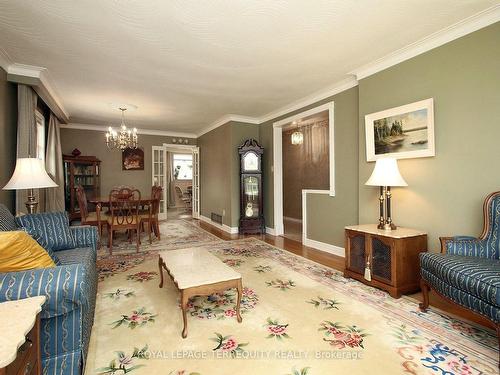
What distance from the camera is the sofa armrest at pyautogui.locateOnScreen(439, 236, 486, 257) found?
6.63ft

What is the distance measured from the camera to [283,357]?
1607mm

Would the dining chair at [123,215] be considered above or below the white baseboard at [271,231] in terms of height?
above

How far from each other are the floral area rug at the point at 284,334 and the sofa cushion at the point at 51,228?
60 cm

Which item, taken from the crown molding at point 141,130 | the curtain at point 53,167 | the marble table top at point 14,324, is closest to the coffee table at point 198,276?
the marble table top at point 14,324

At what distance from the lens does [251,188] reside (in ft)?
17.7

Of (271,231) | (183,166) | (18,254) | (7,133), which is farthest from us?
(183,166)

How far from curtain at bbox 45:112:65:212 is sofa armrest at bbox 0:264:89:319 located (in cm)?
387

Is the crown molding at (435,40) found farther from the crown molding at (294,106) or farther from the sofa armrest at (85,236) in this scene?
the sofa armrest at (85,236)

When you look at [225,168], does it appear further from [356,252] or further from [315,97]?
[356,252]

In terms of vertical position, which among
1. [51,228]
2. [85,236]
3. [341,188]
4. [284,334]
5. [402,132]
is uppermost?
[402,132]

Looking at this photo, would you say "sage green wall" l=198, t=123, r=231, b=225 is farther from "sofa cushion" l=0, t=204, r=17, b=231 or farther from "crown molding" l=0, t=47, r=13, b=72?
"sofa cushion" l=0, t=204, r=17, b=231

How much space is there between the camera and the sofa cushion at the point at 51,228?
2.31m

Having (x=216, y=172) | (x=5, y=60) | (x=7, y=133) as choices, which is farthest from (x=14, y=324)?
(x=216, y=172)

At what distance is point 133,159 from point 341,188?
5416mm
